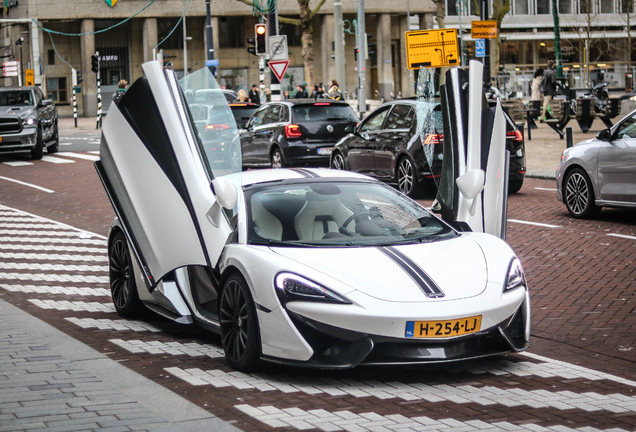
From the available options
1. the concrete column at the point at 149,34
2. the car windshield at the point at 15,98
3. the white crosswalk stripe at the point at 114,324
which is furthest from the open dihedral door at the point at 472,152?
the concrete column at the point at 149,34

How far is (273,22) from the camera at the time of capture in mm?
26062

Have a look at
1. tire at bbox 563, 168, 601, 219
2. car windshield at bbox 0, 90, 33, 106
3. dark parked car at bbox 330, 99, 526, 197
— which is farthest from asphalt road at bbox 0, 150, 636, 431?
car windshield at bbox 0, 90, 33, 106

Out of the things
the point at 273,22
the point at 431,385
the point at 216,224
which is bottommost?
the point at 431,385

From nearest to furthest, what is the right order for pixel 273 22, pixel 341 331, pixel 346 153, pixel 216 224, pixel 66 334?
pixel 341 331
pixel 216 224
pixel 66 334
pixel 346 153
pixel 273 22

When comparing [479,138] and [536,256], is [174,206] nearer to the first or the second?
[479,138]

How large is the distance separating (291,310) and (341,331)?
0.31 meters

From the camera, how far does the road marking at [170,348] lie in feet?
21.8

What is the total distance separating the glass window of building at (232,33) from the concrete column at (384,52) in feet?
35.1

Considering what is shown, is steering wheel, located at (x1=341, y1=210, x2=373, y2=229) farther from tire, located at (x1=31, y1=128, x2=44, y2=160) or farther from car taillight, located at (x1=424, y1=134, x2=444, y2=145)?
tire, located at (x1=31, y1=128, x2=44, y2=160)

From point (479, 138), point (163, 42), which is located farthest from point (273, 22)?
point (163, 42)

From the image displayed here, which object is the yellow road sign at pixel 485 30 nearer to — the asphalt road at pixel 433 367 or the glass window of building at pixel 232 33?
the asphalt road at pixel 433 367

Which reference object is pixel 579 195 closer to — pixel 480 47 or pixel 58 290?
pixel 58 290

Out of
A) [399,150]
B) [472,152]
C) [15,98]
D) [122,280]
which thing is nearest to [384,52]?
[15,98]

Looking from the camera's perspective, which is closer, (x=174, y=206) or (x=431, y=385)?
(x=431, y=385)
